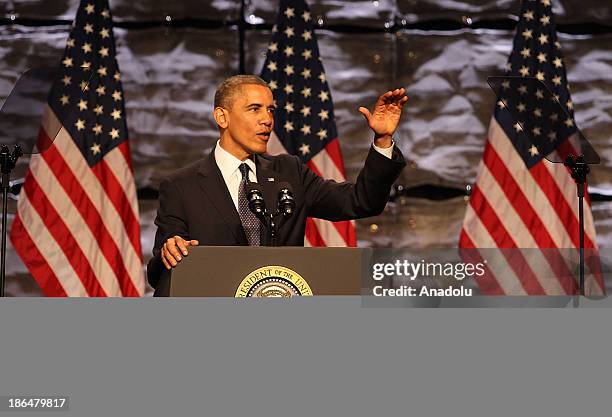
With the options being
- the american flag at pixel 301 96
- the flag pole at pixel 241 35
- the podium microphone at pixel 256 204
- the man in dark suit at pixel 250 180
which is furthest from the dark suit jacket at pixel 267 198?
the flag pole at pixel 241 35

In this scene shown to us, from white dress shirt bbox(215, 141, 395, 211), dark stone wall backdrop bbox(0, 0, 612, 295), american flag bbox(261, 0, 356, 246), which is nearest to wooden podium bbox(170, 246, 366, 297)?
white dress shirt bbox(215, 141, 395, 211)

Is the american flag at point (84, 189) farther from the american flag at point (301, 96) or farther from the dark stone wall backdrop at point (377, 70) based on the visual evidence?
the american flag at point (301, 96)

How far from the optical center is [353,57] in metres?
4.75

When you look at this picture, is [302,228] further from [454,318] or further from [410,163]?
[410,163]

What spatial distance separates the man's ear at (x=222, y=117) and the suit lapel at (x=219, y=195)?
4.3 inches

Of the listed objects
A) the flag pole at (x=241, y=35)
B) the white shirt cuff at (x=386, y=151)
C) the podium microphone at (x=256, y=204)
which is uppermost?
the flag pole at (x=241, y=35)

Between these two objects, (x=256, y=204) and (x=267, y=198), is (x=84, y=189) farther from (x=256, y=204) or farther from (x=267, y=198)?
(x=256, y=204)

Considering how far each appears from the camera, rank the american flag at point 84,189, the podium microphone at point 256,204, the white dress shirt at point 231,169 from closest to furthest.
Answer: the podium microphone at point 256,204
the white dress shirt at point 231,169
the american flag at point 84,189

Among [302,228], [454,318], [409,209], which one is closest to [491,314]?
[454,318]

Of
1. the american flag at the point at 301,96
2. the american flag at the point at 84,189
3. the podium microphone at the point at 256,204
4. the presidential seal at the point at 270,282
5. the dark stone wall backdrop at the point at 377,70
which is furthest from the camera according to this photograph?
the dark stone wall backdrop at the point at 377,70

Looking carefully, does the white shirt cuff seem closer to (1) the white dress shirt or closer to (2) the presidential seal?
(1) the white dress shirt

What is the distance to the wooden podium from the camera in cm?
179

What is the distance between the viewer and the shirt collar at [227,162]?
2.70 metres

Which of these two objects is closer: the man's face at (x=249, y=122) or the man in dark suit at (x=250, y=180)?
the man in dark suit at (x=250, y=180)
